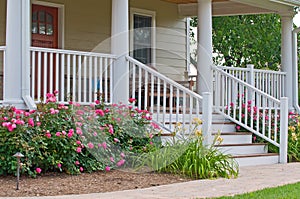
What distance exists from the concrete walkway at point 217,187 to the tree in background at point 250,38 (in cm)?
1151

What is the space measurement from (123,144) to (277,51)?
1295 centimetres

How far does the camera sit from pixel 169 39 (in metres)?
14.1

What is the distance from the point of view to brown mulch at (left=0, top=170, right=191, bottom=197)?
6363 mm

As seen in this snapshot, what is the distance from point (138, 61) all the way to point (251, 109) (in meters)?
2.36

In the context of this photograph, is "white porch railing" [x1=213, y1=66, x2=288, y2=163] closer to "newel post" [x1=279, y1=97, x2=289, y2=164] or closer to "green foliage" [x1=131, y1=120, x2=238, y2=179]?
"newel post" [x1=279, y1=97, x2=289, y2=164]

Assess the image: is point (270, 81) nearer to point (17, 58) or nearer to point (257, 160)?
point (257, 160)

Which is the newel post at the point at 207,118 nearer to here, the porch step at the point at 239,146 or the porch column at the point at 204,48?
the porch step at the point at 239,146

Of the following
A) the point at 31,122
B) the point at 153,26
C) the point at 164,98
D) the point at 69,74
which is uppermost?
the point at 153,26

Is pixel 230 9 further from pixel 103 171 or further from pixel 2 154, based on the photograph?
pixel 2 154

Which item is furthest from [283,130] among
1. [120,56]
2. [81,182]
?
[81,182]

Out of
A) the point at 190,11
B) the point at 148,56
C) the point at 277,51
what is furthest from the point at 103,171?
the point at 277,51

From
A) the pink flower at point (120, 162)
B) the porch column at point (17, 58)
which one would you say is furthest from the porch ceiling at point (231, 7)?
the pink flower at point (120, 162)

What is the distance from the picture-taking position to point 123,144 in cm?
823

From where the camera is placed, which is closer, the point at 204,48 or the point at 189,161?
the point at 189,161
